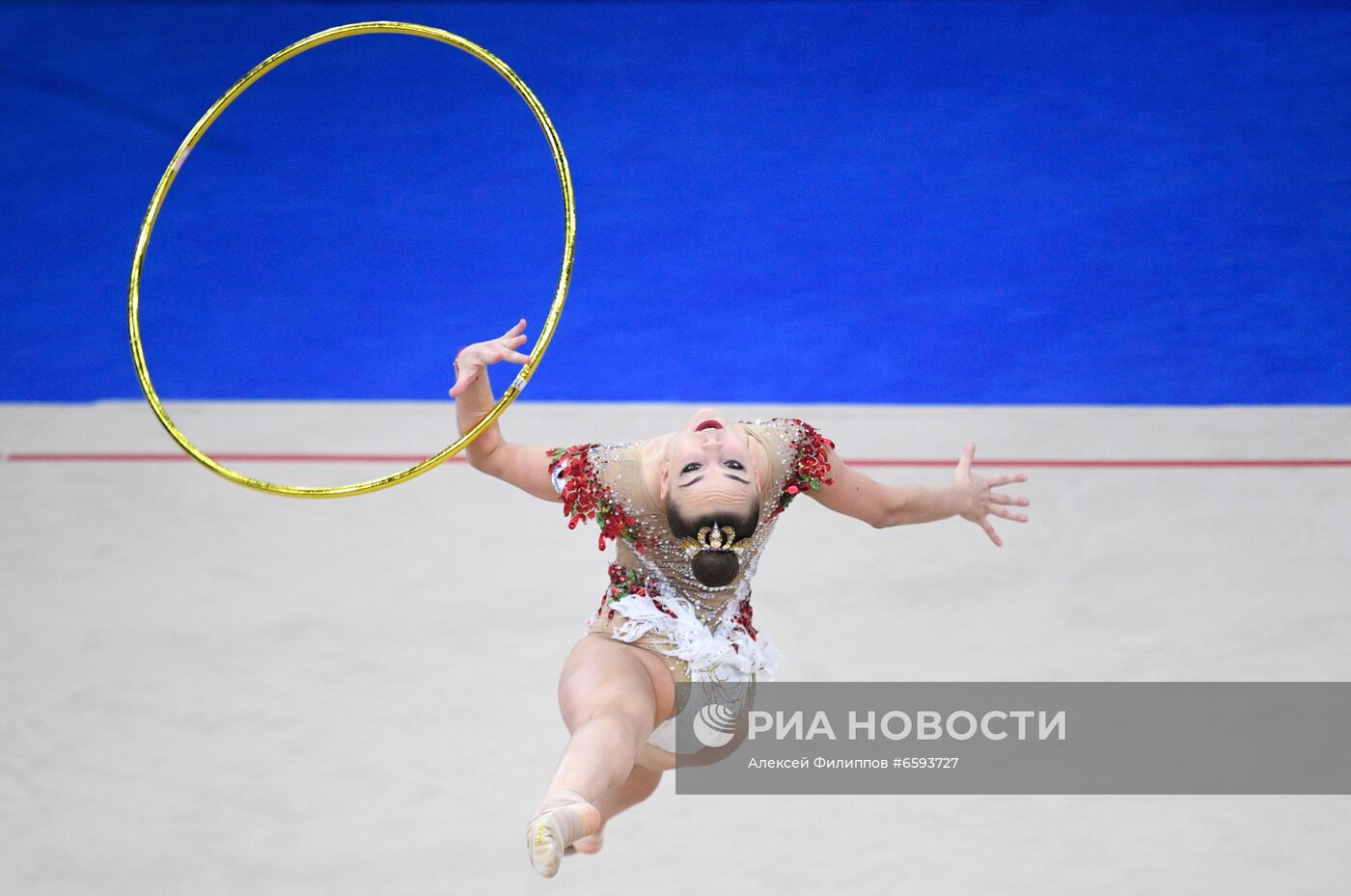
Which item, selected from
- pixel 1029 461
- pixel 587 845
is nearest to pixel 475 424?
pixel 587 845

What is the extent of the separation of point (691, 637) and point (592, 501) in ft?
1.14

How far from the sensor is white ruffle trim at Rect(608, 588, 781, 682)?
325cm

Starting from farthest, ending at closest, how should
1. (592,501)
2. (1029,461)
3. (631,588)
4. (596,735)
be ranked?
(1029,461) < (631,588) < (592,501) < (596,735)

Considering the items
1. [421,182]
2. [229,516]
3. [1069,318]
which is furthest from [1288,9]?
[229,516]

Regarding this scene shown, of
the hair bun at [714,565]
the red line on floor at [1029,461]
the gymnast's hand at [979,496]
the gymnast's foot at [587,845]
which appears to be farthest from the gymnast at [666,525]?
the red line on floor at [1029,461]

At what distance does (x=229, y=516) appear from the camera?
5.41 metres

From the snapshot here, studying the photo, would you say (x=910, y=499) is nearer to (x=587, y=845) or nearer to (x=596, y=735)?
(x=596, y=735)

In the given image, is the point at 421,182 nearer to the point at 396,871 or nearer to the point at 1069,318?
the point at 1069,318

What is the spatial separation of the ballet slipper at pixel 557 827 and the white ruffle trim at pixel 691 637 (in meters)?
0.63

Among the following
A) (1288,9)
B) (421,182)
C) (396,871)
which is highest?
(1288,9)

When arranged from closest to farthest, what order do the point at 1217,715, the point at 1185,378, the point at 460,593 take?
the point at 1217,715 → the point at 460,593 → the point at 1185,378

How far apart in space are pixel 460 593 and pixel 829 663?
1.19m

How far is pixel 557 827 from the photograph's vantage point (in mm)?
2518

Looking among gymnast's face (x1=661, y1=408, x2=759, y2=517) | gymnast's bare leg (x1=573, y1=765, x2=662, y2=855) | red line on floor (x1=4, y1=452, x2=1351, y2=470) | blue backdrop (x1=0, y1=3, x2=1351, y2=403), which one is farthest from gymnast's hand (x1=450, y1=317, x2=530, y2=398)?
blue backdrop (x1=0, y1=3, x2=1351, y2=403)
